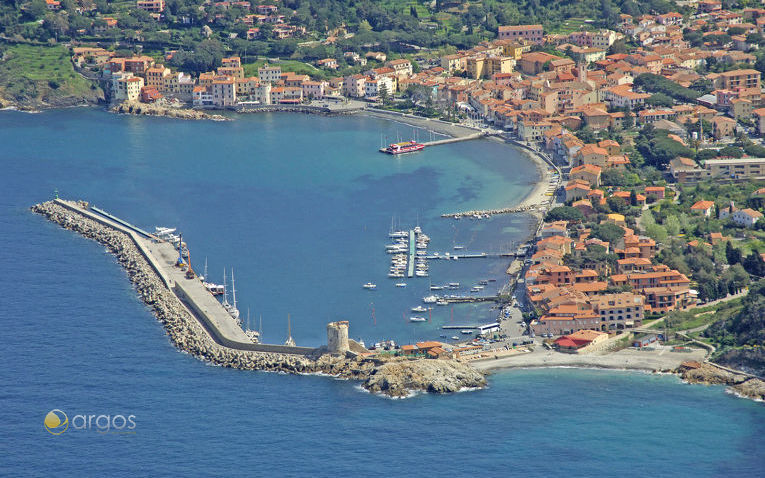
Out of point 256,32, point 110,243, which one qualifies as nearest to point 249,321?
→ point 110,243

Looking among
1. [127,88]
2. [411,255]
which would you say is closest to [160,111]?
[127,88]

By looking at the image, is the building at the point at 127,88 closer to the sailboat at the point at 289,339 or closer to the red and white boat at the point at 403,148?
the red and white boat at the point at 403,148

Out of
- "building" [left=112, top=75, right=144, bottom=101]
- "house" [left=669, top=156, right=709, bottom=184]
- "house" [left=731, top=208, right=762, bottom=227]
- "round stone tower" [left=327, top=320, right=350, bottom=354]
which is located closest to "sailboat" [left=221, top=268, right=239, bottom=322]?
"round stone tower" [left=327, top=320, right=350, bottom=354]

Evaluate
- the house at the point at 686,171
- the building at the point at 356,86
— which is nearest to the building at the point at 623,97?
the house at the point at 686,171

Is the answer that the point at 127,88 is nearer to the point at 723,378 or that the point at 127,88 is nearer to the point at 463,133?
the point at 463,133

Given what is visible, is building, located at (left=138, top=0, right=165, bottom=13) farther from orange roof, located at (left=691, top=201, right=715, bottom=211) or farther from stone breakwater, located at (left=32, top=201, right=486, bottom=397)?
orange roof, located at (left=691, top=201, right=715, bottom=211)

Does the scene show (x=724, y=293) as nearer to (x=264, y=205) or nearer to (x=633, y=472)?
(x=633, y=472)
